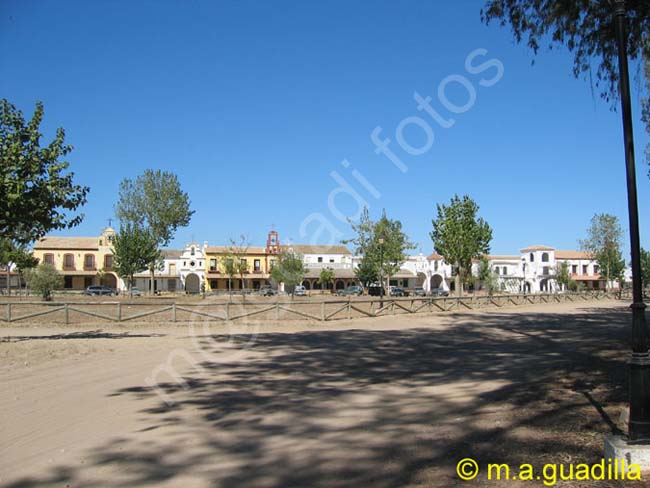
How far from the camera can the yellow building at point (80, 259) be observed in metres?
66.5

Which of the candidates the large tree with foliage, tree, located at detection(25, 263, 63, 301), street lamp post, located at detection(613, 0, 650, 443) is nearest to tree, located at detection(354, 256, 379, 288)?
the large tree with foliage

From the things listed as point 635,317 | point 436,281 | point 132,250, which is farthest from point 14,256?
point 436,281

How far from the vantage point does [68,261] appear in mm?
67125

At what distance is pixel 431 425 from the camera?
5.96 m

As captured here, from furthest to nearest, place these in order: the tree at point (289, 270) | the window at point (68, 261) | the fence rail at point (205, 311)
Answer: the window at point (68, 261)
the tree at point (289, 270)
the fence rail at point (205, 311)

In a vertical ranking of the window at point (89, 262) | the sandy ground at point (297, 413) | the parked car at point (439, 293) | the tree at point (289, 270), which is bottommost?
the parked car at point (439, 293)

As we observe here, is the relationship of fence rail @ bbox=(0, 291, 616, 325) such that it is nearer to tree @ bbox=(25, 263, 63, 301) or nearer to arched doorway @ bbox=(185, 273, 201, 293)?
tree @ bbox=(25, 263, 63, 301)

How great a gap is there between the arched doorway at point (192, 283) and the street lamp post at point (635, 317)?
70401mm

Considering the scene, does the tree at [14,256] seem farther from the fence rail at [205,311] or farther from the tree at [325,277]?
the tree at [325,277]

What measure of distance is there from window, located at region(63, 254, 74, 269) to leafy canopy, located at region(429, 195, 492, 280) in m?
48.6

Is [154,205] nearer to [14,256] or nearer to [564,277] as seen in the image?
[14,256]

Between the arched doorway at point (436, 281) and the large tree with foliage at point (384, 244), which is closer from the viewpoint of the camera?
the large tree with foliage at point (384, 244)

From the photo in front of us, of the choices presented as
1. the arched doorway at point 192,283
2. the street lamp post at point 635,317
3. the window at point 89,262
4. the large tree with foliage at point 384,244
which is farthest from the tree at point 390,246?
the street lamp post at point 635,317

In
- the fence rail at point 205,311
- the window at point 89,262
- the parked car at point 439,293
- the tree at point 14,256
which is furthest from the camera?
the window at point 89,262
